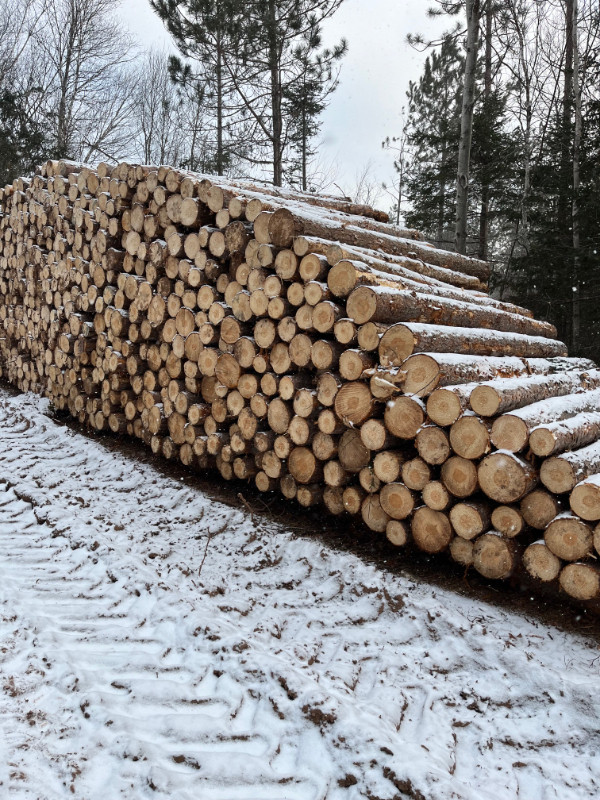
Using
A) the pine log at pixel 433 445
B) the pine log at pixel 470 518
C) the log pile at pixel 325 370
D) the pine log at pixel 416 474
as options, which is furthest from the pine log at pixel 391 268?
the pine log at pixel 470 518

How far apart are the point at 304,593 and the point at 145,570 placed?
1.09m

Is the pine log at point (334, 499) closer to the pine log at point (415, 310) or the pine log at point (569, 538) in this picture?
the pine log at point (415, 310)

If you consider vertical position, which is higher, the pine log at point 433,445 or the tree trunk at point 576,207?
the tree trunk at point 576,207

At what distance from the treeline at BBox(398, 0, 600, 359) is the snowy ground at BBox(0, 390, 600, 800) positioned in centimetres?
845

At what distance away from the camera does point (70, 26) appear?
57.2 feet

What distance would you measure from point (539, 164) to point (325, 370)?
12652 mm

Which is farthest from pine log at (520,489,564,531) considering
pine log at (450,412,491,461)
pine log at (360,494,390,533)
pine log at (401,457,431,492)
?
pine log at (360,494,390,533)

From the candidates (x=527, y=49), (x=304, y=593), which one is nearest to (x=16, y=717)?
(x=304, y=593)

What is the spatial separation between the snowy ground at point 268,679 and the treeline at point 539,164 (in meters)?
8.45

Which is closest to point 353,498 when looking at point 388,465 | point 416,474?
point 388,465

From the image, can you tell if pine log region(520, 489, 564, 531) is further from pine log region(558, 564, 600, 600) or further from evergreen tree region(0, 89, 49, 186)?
evergreen tree region(0, 89, 49, 186)

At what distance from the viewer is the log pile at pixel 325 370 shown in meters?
3.03

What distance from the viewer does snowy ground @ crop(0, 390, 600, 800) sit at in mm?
1992

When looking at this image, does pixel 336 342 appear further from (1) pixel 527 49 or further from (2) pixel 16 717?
(1) pixel 527 49
